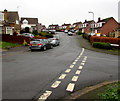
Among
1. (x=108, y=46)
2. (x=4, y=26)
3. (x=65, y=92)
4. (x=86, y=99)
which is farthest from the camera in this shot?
(x=4, y=26)

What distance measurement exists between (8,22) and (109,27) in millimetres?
36278

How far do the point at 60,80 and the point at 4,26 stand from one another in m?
36.6

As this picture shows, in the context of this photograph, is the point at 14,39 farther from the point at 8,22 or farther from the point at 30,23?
the point at 30,23

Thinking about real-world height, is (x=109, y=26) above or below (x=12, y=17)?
below

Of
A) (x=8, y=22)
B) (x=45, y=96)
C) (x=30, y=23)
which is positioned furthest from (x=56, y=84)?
(x=30, y=23)

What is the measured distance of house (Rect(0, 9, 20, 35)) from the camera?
39.1 m

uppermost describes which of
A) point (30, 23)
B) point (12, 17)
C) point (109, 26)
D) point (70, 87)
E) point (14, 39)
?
point (30, 23)

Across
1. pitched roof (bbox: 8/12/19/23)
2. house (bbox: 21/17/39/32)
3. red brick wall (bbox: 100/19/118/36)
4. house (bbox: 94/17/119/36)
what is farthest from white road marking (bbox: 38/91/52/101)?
house (bbox: 21/17/39/32)

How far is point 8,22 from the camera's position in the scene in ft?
145

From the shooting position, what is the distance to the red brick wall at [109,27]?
57.5 meters

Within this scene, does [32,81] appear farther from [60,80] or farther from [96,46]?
[96,46]

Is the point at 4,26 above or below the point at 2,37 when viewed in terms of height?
above

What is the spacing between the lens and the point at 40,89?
5164mm

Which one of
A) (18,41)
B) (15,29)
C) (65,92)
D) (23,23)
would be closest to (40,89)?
(65,92)
